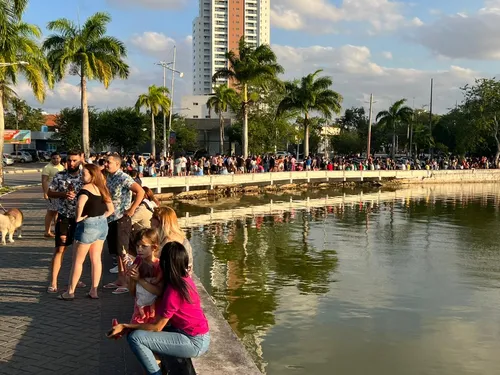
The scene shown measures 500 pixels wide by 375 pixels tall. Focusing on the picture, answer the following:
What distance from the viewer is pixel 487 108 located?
56.1 metres

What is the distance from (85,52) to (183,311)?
85.1 feet

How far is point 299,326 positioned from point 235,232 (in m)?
9.49

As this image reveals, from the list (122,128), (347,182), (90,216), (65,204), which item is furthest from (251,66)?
(90,216)

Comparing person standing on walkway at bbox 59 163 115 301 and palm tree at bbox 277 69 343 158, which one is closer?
person standing on walkway at bbox 59 163 115 301

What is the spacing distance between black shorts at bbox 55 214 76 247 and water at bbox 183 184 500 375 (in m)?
2.79

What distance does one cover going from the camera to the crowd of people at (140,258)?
13.1 feet

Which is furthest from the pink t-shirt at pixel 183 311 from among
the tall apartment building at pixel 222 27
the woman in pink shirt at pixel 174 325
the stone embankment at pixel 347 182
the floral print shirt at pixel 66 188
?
the tall apartment building at pixel 222 27

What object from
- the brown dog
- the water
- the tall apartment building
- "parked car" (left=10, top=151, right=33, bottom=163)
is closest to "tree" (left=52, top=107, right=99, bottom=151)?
"parked car" (left=10, top=151, right=33, bottom=163)

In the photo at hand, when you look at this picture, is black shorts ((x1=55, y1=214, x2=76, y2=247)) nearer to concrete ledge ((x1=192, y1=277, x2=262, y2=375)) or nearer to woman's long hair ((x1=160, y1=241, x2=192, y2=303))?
concrete ledge ((x1=192, y1=277, x2=262, y2=375))

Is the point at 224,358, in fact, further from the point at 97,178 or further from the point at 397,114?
the point at 397,114

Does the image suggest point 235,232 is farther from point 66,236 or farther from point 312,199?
point 312,199

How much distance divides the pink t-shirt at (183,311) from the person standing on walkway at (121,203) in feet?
10.6

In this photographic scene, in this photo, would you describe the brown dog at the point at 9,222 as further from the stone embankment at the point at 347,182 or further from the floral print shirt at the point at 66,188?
the stone embankment at the point at 347,182

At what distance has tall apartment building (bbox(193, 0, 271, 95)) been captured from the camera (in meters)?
167
